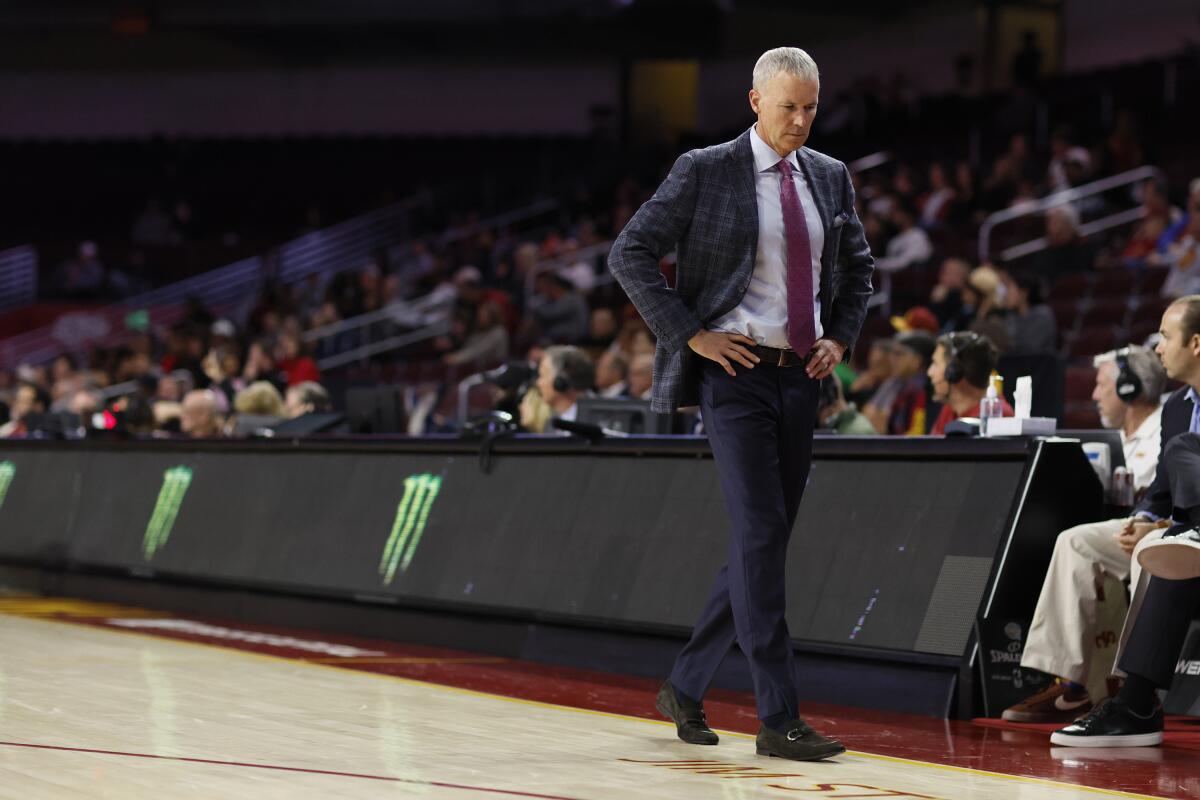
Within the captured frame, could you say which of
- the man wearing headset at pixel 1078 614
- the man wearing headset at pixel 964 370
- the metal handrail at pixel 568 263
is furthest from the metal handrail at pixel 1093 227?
the man wearing headset at pixel 1078 614

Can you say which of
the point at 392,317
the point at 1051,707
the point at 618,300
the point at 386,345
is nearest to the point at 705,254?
the point at 1051,707

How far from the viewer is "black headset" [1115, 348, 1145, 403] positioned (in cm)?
632

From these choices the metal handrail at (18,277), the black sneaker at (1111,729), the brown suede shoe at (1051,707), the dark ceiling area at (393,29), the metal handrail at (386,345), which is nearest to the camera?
the black sneaker at (1111,729)

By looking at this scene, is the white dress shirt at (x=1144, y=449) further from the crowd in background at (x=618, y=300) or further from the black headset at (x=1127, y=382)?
the crowd in background at (x=618, y=300)

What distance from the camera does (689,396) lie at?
5.05m

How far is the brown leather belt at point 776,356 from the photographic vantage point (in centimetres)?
487

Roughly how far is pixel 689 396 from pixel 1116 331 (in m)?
7.41

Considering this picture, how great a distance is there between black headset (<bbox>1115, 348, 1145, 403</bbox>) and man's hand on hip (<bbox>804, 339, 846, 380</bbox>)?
185 centimetres

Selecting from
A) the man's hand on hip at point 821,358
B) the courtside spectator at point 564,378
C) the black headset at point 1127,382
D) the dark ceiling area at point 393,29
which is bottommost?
the courtside spectator at point 564,378

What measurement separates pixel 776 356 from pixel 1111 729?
151 cm

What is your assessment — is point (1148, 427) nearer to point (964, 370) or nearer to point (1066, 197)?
point (964, 370)

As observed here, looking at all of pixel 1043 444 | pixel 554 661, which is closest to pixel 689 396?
pixel 1043 444

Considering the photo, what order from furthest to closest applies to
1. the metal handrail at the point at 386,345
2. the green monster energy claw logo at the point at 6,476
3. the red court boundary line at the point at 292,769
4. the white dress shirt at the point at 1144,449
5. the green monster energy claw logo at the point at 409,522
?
1. the metal handrail at the point at 386,345
2. the green monster energy claw logo at the point at 6,476
3. the green monster energy claw logo at the point at 409,522
4. the white dress shirt at the point at 1144,449
5. the red court boundary line at the point at 292,769

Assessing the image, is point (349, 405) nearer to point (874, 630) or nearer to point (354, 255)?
point (874, 630)
